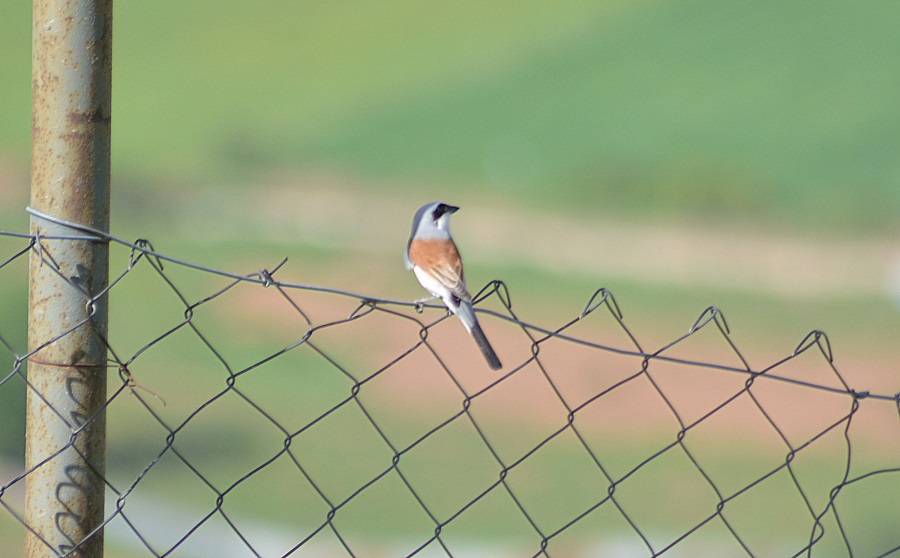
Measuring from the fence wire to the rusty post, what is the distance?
9.16m

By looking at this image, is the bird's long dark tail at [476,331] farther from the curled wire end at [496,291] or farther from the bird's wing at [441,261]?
the curled wire end at [496,291]

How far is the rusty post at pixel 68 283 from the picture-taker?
5.40ft

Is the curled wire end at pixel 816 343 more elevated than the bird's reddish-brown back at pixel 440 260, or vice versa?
the bird's reddish-brown back at pixel 440 260

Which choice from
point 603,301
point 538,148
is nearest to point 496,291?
point 603,301

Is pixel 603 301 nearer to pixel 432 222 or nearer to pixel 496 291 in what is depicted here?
pixel 496 291

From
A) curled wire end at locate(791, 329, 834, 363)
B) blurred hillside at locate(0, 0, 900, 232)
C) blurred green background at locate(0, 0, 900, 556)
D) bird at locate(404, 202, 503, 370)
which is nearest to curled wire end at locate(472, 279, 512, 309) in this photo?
curled wire end at locate(791, 329, 834, 363)

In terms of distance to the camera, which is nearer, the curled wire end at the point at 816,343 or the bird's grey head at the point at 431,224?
the curled wire end at the point at 816,343

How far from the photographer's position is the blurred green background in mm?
26422

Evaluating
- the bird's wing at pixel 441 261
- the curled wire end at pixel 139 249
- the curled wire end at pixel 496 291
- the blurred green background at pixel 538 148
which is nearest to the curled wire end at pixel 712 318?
the curled wire end at pixel 496 291

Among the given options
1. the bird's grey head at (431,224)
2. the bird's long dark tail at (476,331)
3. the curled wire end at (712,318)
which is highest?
the bird's grey head at (431,224)

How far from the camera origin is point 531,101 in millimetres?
37875

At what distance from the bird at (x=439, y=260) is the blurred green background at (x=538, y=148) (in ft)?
53.5

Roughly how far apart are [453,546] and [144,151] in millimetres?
24799

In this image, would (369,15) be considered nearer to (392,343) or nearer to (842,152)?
(842,152)
